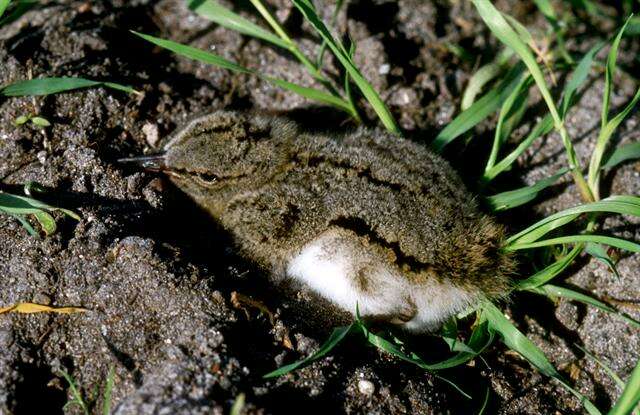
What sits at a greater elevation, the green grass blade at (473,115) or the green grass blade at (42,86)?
the green grass blade at (473,115)

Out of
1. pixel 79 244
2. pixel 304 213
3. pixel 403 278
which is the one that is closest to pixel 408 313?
pixel 403 278

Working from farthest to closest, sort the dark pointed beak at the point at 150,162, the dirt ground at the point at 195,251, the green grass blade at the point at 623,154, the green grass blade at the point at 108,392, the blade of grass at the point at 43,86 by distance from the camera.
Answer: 1. the green grass blade at the point at 623,154
2. the dark pointed beak at the point at 150,162
3. the blade of grass at the point at 43,86
4. the dirt ground at the point at 195,251
5. the green grass blade at the point at 108,392

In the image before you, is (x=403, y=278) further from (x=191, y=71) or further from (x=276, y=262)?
(x=191, y=71)

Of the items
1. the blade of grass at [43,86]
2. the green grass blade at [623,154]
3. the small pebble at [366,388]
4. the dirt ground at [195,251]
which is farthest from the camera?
the green grass blade at [623,154]

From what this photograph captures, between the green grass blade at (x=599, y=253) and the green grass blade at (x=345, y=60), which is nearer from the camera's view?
the green grass blade at (x=599, y=253)

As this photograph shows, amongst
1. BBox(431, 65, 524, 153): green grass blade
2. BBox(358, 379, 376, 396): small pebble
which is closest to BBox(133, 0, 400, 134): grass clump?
BBox(431, 65, 524, 153): green grass blade

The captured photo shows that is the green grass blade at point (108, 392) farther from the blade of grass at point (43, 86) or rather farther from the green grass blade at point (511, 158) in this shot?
the green grass blade at point (511, 158)

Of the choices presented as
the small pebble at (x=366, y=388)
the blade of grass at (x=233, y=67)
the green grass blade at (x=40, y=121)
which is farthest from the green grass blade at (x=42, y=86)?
the small pebble at (x=366, y=388)
